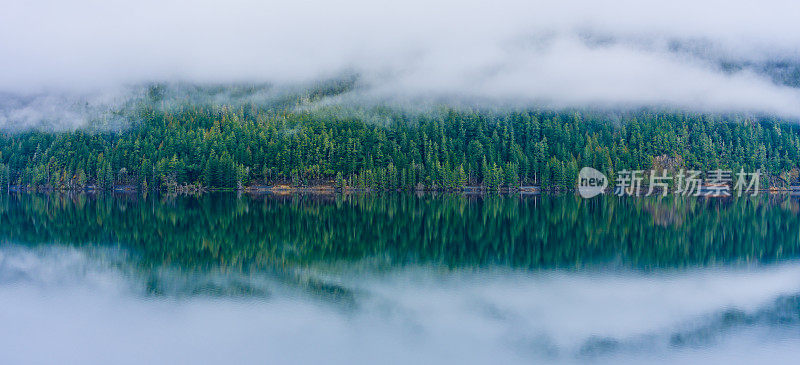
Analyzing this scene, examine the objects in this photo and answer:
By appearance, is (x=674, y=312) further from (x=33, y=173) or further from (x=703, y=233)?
(x=33, y=173)

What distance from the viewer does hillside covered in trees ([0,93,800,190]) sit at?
141m

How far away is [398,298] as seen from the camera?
890 inches

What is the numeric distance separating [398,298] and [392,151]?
426ft

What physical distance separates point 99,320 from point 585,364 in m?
16.8

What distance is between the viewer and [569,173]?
13325 cm

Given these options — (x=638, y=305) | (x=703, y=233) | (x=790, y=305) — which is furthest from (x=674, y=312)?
(x=703, y=233)
